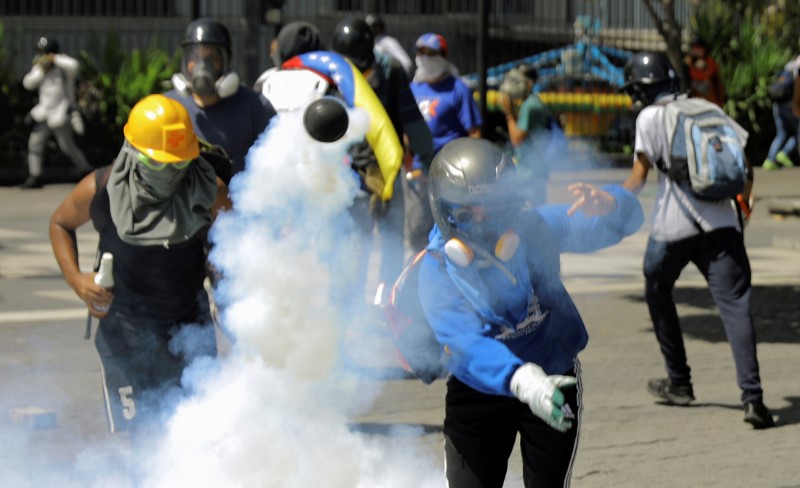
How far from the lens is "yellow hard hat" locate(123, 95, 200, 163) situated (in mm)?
4723

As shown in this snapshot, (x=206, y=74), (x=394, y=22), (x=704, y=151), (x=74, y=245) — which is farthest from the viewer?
(x=394, y=22)

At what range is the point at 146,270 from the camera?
4.92m

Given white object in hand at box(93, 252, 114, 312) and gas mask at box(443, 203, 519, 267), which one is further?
Result: white object in hand at box(93, 252, 114, 312)

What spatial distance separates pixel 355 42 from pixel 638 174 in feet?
6.10

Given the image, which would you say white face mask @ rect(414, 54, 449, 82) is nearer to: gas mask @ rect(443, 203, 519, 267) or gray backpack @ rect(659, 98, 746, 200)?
gray backpack @ rect(659, 98, 746, 200)

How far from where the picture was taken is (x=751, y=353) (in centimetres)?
674

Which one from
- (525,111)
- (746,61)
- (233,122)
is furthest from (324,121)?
(746,61)

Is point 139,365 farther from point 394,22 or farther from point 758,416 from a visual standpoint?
point 394,22

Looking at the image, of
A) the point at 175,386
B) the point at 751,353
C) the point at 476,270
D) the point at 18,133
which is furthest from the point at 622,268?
the point at 18,133

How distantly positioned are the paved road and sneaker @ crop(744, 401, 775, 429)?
0.06 metres

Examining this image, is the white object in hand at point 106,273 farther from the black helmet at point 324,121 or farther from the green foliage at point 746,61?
the green foliage at point 746,61

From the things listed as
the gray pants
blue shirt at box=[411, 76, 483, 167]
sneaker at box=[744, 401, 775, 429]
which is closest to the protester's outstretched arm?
sneaker at box=[744, 401, 775, 429]

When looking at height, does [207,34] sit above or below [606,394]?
above

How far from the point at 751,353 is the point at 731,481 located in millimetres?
1057
